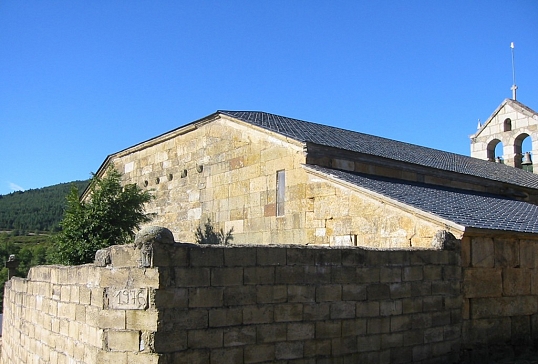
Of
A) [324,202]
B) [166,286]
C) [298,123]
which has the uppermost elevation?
[298,123]

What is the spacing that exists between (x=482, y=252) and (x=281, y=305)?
3965 millimetres

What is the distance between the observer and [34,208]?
61812mm

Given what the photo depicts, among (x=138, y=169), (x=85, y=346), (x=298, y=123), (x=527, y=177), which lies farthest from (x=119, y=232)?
(x=527, y=177)

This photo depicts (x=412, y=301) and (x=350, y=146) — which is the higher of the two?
(x=350, y=146)

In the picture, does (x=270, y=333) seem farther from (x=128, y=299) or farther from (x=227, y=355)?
(x=128, y=299)

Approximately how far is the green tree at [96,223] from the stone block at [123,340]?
26.0ft

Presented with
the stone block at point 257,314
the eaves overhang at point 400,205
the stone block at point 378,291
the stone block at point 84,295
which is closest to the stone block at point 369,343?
the stone block at point 378,291

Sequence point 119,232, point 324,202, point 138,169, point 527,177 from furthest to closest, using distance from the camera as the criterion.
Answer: point 527,177 → point 138,169 → point 119,232 → point 324,202

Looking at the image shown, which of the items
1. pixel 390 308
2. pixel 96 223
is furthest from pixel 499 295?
pixel 96 223

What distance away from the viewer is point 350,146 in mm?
12906

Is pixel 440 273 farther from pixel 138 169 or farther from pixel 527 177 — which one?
pixel 527 177

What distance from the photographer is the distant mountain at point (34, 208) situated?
Answer: 56375 millimetres

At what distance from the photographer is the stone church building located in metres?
9.37

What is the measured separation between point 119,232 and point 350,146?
6.28m
